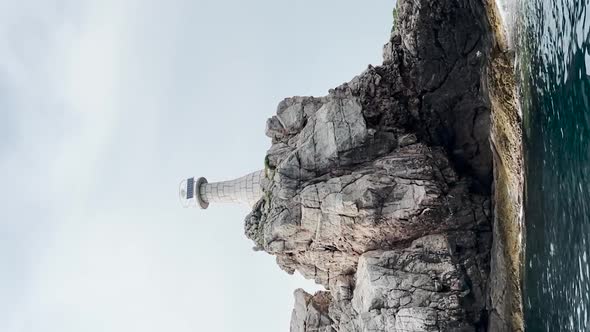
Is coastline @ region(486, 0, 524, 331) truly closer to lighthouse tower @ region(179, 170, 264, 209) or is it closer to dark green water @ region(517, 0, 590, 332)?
dark green water @ region(517, 0, 590, 332)

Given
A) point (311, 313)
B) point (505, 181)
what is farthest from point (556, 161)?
point (311, 313)

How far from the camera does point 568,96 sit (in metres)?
27.3

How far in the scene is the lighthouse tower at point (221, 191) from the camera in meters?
57.5

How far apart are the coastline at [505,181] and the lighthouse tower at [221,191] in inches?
Answer: 720

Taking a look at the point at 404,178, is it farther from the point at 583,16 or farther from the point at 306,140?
the point at 583,16

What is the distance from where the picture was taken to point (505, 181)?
3916cm

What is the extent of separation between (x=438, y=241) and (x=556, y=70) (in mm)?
14254

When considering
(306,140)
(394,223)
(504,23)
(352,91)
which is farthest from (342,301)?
(504,23)

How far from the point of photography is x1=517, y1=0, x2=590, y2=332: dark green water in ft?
82.5

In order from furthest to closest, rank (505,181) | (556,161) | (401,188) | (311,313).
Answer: (311,313)
(401,188)
(505,181)
(556,161)

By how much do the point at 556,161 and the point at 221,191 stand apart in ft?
132

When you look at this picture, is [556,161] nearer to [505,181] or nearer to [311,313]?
[505,181]

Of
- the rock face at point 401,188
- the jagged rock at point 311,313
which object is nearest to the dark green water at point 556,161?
the rock face at point 401,188

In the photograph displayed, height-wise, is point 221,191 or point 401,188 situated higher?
point 221,191
